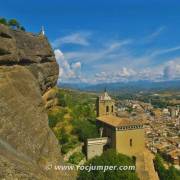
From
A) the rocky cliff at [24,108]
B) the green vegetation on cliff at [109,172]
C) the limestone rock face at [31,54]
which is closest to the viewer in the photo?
the rocky cliff at [24,108]

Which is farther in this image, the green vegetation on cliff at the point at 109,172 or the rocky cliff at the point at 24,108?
the green vegetation on cliff at the point at 109,172

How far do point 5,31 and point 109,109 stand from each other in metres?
27.1

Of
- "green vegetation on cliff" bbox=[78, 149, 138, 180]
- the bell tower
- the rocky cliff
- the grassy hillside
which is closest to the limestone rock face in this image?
the rocky cliff

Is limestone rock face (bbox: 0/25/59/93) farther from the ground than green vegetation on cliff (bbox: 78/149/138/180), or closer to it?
farther from the ground

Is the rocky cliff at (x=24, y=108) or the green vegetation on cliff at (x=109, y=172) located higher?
the rocky cliff at (x=24, y=108)

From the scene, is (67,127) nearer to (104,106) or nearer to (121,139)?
(121,139)

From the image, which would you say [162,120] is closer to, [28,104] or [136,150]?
[136,150]

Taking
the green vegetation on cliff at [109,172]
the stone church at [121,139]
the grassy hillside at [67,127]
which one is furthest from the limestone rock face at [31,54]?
the green vegetation on cliff at [109,172]

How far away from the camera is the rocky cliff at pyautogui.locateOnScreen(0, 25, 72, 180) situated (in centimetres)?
1698

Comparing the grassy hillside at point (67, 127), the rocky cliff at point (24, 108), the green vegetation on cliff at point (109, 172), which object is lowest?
the green vegetation on cliff at point (109, 172)

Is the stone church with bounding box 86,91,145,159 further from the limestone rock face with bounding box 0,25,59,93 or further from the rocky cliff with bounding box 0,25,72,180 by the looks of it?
the rocky cliff with bounding box 0,25,72,180

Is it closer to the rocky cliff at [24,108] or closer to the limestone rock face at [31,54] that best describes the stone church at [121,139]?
the limestone rock face at [31,54]

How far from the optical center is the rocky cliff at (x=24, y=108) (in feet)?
55.7

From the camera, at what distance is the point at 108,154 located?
32.4 meters
